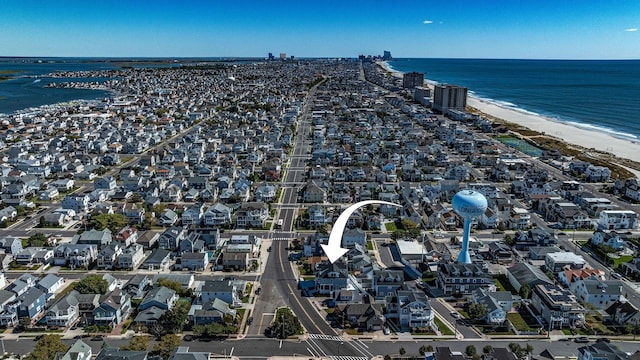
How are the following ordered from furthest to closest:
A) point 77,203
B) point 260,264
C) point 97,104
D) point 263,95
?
point 263,95
point 97,104
point 77,203
point 260,264

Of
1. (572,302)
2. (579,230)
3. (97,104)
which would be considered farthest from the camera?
(97,104)

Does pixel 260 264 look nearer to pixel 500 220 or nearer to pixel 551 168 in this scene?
pixel 500 220

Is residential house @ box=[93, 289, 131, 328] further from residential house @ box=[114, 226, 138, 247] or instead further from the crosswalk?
the crosswalk

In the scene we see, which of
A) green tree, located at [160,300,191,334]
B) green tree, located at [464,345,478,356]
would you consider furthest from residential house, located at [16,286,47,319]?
green tree, located at [464,345,478,356]

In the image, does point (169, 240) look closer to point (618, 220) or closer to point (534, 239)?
point (534, 239)

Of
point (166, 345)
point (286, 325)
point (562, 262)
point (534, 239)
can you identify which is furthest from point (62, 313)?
point (534, 239)

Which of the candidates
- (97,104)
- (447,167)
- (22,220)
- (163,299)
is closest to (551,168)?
(447,167)
